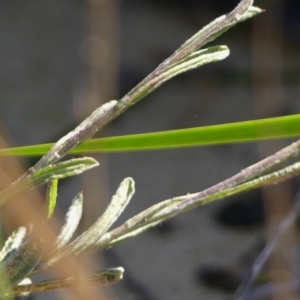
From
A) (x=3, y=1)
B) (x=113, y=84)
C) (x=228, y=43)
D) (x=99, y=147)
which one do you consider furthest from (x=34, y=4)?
(x=99, y=147)

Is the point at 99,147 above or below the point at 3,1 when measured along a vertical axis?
below

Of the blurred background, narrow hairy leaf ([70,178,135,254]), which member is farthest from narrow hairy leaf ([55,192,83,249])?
the blurred background

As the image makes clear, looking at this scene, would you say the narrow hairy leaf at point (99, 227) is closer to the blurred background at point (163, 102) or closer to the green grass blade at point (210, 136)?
the green grass blade at point (210, 136)

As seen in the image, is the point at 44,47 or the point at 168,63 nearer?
the point at 168,63

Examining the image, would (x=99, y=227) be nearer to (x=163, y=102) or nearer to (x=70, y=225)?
(x=70, y=225)

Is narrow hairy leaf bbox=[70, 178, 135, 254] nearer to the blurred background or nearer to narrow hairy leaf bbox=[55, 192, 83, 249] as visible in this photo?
narrow hairy leaf bbox=[55, 192, 83, 249]

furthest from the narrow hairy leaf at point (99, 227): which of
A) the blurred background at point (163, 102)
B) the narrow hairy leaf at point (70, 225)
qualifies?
the blurred background at point (163, 102)

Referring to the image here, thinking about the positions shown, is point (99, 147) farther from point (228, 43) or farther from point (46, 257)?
point (228, 43)
